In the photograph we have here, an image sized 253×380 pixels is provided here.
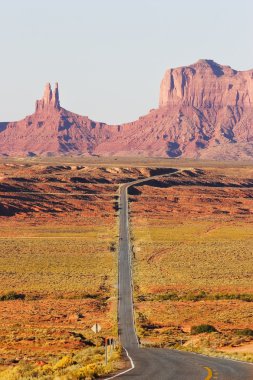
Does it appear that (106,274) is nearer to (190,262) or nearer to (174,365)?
(190,262)

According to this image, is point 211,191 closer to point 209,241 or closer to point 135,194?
point 135,194

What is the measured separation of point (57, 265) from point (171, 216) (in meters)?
58.9

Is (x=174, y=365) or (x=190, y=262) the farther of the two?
(x=190, y=262)

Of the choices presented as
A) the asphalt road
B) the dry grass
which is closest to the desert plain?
the dry grass

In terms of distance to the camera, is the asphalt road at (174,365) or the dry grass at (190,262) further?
the dry grass at (190,262)

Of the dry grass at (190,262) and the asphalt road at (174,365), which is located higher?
the asphalt road at (174,365)

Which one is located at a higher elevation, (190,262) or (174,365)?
(174,365)

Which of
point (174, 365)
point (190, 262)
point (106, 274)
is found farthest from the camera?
point (190, 262)

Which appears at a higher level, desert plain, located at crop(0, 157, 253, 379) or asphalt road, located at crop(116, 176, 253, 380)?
asphalt road, located at crop(116, 176, 253, 380)

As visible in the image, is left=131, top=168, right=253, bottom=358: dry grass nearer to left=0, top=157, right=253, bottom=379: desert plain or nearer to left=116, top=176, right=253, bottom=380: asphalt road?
left=0, top=157, right=253, bottom=379: desert plain

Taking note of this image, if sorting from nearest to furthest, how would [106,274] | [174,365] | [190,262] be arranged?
[174,365], [106,274], [190,262]

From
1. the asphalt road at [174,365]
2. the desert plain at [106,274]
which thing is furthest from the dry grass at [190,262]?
the asphalt road at [174,365]

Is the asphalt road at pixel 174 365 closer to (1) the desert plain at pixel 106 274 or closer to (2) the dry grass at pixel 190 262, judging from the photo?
(1) the desert plain at pixel 106 274

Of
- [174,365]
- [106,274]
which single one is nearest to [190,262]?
[106,274]
